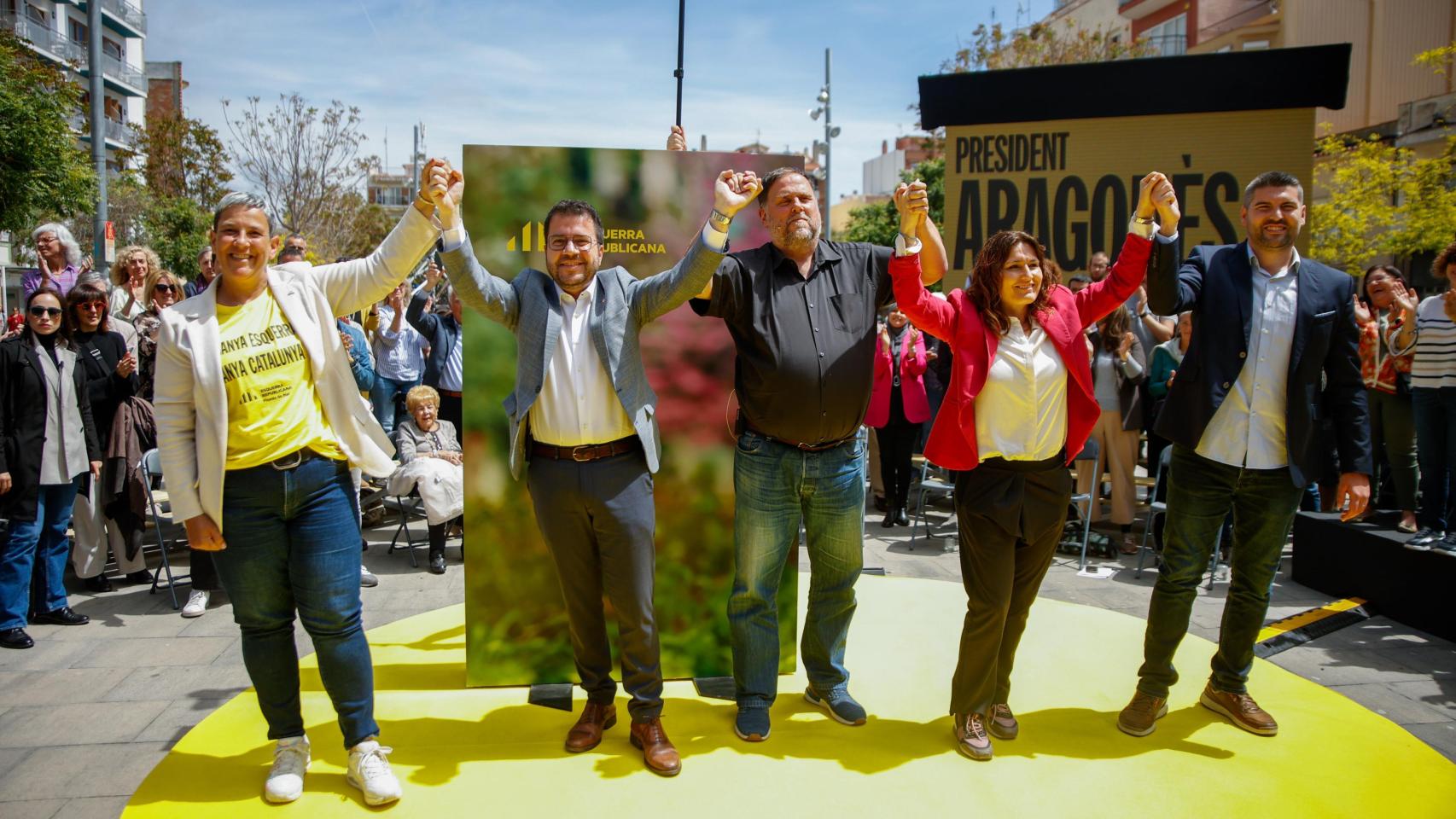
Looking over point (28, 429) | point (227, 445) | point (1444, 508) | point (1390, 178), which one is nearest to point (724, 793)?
point (227, 445)

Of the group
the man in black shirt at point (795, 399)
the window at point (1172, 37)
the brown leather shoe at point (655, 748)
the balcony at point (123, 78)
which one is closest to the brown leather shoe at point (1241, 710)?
the man in black shirt at point (795, 399)

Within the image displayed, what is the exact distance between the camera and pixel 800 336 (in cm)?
335

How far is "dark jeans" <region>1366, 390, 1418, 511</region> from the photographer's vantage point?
21.9 feet

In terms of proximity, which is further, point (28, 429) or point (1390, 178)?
point (1390, 178)

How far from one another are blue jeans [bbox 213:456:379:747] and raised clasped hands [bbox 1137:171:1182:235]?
284 cm

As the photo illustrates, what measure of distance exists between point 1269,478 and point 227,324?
11.7 feet

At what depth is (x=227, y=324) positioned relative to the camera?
2951 mm

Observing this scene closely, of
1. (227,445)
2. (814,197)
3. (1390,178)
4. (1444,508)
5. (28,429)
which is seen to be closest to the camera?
(227,445)

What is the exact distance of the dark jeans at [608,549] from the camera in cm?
323

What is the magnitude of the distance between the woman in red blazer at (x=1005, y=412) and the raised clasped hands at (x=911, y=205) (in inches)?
4.1

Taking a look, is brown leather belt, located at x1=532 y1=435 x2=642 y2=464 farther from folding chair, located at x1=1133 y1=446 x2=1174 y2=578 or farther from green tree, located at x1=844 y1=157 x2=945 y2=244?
green tree, located at x1=844 y1=157 x2=945 y2=244

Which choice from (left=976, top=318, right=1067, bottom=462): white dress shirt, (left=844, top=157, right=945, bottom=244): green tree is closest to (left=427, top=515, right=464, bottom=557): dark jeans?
(left=976, top=318, right=1067, bottom=462): white dress shirt

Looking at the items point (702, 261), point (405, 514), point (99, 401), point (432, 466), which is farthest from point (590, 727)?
point (99, 401)

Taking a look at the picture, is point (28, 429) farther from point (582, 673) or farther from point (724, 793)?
point (724, 793)
